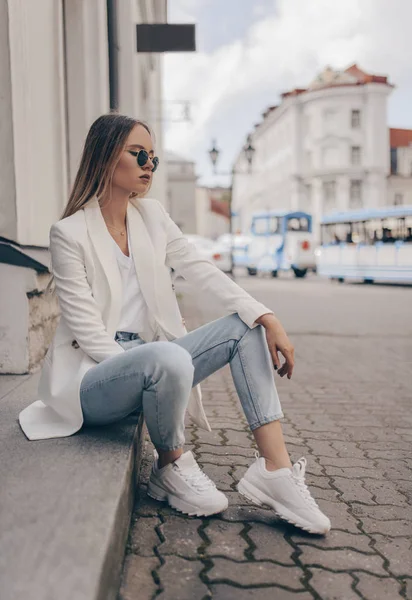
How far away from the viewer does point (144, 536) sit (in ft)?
8.28

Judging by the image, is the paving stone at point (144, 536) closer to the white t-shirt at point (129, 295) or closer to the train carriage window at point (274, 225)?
the white t-shirt at point (129, 295)

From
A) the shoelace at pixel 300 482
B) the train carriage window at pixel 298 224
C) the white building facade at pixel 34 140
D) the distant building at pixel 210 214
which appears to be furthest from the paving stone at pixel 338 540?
the distant building at pixel 210 214

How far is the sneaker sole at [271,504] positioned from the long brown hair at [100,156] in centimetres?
132

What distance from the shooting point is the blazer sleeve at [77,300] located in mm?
2648

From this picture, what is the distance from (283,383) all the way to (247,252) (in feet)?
80.1

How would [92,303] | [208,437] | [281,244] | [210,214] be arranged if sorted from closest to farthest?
[92,303] < [208,437] < [281,244] < [210,214]

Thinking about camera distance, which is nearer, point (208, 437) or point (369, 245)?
point (208, 437)

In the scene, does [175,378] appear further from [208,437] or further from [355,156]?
[355,156]

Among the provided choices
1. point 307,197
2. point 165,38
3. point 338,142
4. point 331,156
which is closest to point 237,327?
point 165,38

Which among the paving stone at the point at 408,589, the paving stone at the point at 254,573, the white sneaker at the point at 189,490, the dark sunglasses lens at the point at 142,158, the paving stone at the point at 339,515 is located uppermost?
the dark sunglasses lens at the point at 142,158

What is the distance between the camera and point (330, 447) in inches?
152

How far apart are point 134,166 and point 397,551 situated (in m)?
1.80

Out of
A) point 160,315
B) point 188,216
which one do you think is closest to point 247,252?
point 160,315

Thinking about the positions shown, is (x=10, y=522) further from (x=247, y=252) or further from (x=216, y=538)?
(x=247, y=252)
